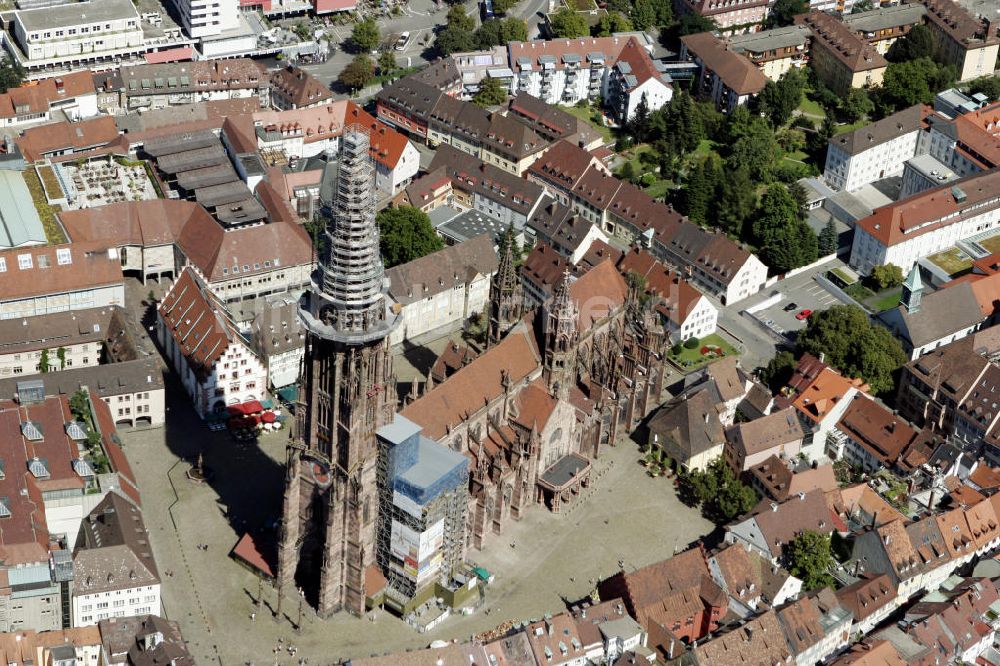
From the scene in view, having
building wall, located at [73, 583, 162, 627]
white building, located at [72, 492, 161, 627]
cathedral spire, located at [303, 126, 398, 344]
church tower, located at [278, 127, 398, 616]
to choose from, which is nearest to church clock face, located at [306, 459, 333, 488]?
church tower, located at [278, 127, 398, 616]

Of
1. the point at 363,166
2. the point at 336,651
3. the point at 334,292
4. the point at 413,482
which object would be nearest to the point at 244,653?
the point at 336,651

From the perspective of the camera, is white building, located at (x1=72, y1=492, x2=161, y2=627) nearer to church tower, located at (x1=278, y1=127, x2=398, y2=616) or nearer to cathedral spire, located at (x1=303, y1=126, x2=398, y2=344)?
church tower, located at (x1=278, y1=127, x2=398, y2=616)

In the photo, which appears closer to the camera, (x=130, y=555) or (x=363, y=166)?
(x=363, y=166)

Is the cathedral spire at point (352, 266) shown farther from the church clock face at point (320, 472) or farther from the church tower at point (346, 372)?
the church clock face at point (320, 472)

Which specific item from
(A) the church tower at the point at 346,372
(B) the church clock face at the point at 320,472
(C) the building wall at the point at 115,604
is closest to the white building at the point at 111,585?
(C) the building wall at the point at 115,604

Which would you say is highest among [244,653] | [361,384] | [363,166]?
[363,166]

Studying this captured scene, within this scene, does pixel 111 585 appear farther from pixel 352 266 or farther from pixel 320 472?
pixel 352 266

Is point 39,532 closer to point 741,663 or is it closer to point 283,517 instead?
point 283,517
